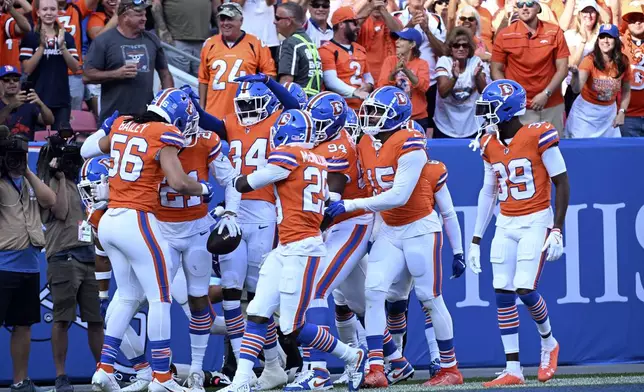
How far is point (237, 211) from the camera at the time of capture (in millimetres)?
7961

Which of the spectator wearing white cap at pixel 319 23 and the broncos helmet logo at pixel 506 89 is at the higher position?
the spectator wearing white cap at pixel 319 23

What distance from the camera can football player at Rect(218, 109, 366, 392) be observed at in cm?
728

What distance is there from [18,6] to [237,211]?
13.5ft

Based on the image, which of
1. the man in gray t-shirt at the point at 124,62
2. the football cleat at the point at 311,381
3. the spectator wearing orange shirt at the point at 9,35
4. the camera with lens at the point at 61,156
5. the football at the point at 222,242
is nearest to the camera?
the football at the point at 222,242

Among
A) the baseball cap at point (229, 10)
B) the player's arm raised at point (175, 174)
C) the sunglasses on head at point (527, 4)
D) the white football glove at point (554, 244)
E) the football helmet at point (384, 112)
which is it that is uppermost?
the baseball cap at point (229, 10)

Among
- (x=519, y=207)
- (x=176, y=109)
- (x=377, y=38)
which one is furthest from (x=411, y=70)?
(x=176, y=109)

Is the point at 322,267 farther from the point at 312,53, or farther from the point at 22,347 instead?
the point at 312,53

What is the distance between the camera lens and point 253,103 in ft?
26.9

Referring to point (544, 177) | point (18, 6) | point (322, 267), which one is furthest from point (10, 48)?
point (544, 177)

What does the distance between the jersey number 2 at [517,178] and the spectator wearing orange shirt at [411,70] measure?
227 cm

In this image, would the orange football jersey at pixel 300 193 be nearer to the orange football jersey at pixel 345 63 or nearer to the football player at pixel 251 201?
the football player at pixel 251 201

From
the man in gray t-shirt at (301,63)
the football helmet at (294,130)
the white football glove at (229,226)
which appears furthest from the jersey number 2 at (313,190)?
the man in gray t-shirt at (301,63)

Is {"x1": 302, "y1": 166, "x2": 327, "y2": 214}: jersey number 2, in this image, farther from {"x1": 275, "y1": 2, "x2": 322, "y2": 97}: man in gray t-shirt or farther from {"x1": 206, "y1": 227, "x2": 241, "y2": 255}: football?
{"x1": 275, "y1": 2, "x2": 322, "y2": 97}: man in gray t-shirt

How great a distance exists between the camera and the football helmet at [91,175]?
8.19 metres
